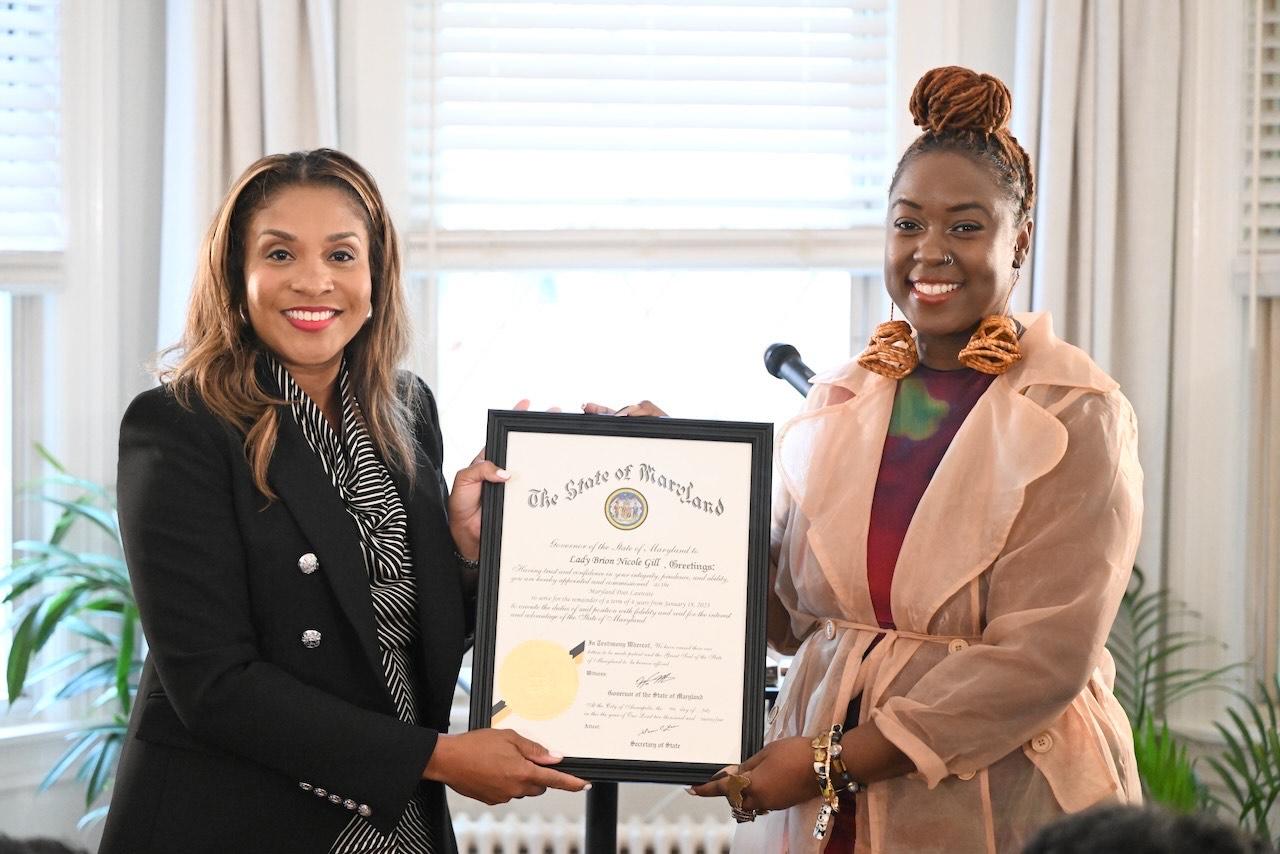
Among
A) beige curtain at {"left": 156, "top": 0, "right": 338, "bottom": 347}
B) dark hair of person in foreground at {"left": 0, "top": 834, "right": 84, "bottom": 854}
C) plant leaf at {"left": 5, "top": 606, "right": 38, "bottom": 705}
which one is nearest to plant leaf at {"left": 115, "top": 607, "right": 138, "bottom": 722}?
plant leaf at {"left": 5, "top": 606, "right": 38, "bottom": 705}

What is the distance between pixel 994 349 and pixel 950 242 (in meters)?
0.17

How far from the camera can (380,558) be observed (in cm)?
195

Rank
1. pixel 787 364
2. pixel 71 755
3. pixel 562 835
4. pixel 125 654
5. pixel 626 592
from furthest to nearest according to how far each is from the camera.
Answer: pixel 562 835 < pixel 71 755 < pixel 125 654 < pixel 787 364 < pixel 626 592

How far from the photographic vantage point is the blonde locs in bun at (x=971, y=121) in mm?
1919

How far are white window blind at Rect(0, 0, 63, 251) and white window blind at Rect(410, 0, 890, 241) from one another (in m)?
0.88

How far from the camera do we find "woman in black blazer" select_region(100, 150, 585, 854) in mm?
1828

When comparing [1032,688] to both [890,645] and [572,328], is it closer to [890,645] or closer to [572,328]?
[890,645]

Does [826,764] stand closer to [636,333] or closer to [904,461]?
[904,461]

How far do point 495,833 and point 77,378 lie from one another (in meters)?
1.54

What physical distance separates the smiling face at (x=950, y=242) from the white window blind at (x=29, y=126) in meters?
2.28

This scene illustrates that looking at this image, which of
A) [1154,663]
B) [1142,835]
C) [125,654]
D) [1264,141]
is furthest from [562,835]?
[1142,835]

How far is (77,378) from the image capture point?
11.0ft

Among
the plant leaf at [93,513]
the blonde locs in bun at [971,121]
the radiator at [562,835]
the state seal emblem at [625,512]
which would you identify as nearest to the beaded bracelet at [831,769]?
the state seal emblem at [625,512]

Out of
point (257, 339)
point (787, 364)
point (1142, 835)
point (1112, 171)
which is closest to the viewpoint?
point (1142, 835)
